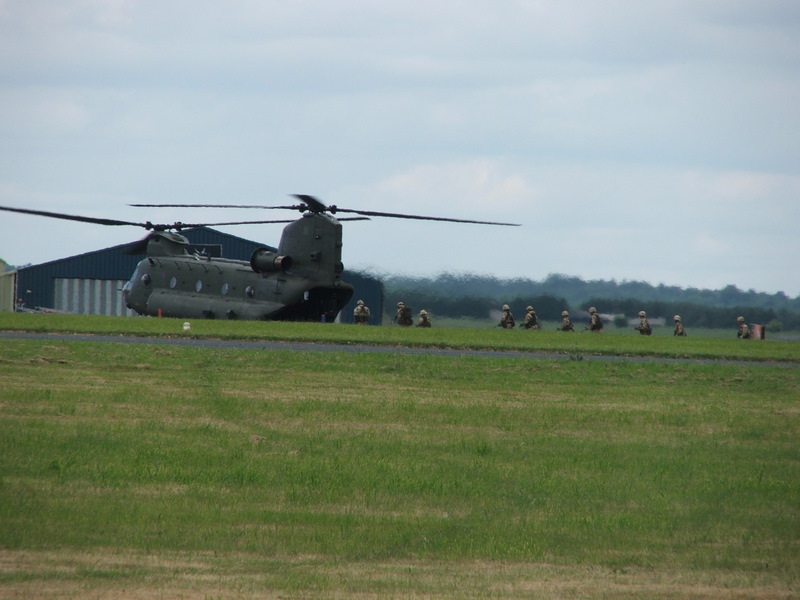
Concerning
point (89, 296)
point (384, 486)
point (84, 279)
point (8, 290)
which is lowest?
point (384, 486)

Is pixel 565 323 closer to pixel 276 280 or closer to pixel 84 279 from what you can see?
pixel 276 280

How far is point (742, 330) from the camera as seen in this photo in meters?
41.9

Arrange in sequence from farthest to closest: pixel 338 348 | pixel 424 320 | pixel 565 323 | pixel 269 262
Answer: pixel 269 262 < pixel 424 320 < pixel 565 323 < pixel 338 348

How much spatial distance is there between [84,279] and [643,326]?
38292 mm

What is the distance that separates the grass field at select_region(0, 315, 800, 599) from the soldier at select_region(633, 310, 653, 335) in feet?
63.4

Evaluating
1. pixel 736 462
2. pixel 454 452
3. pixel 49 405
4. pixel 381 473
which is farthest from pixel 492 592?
pixel 49 405

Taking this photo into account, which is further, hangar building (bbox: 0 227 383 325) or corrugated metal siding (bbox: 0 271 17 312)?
corrugated metal siding (bbox: 0 271 17 312)

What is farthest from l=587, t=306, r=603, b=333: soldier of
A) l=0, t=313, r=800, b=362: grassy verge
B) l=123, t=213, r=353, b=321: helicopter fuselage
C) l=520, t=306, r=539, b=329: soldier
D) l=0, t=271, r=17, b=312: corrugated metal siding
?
l=0, t=271, r=17, b=312: corrugated metal siding

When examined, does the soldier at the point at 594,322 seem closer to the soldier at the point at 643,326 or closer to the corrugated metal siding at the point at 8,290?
the soldier at the point at 643,326

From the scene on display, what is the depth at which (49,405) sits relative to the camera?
55.0ft

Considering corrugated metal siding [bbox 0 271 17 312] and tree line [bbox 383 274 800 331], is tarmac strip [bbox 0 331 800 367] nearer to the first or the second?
tree line [bbox 383 274 800 331]

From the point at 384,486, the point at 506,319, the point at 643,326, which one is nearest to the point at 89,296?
the point at 506,319

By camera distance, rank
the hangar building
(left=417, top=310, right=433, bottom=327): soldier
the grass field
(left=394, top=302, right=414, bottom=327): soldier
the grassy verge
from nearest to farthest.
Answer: the grass field, the grassy verge, (left=417, top=310, right=433, bottom=327): soldier, (left=394, top=302, right=414, bottom=327): soldier, the hangar building

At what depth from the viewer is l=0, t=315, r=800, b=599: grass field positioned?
9.09 m
